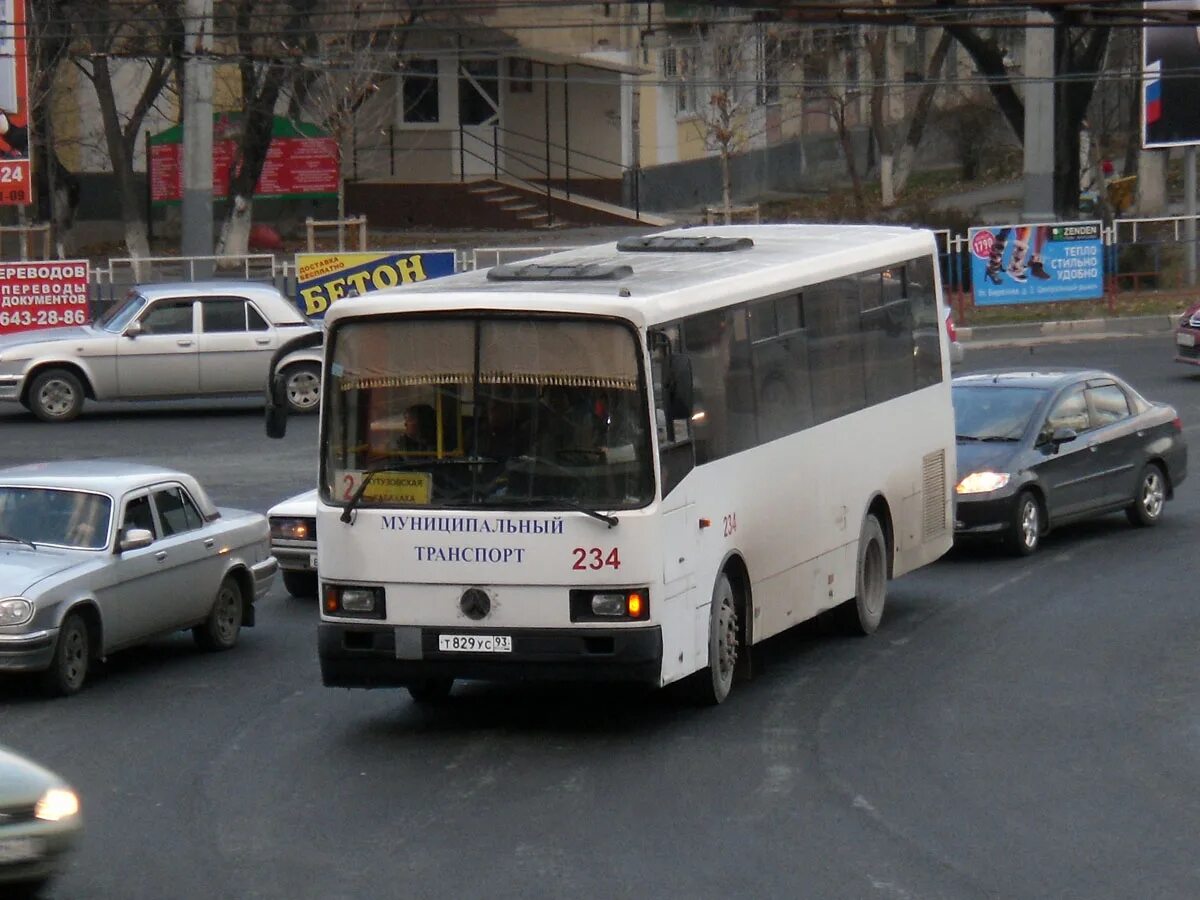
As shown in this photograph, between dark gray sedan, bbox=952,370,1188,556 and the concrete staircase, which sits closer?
dark gray sedan, bbox=952,370,1188,556

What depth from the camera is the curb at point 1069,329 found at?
34562mm

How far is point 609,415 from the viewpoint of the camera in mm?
11086

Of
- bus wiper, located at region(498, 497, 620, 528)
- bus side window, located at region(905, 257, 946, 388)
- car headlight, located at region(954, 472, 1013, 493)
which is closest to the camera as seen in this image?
bus wiper, located at region(498, 497, 620, 528)

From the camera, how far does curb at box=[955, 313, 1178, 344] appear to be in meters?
34.6

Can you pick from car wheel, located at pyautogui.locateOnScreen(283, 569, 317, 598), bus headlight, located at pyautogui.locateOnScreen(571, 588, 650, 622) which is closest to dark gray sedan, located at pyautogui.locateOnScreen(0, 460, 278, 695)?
car wheel, located at pyautogui.locateOnScreen(283, 569, 317, 598)

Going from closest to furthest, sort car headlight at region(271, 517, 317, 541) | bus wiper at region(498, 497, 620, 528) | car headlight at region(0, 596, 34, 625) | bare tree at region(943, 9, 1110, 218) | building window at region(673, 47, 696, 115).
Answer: bus wiper at region(498, 497, 620, 528) → car headlight at region(0, 596, 34, 625) → car headlight at region(271, 517, 317, 541) → bare tree at region(943, 9, 1110, 218) → building window at region(673, 47, 696, 115)

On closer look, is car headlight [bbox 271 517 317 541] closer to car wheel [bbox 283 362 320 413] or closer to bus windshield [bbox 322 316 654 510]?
bus windshield [bbox 322 316 654 510]

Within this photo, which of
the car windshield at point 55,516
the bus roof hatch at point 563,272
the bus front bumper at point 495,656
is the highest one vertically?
the bus roof hatch at point 563,272

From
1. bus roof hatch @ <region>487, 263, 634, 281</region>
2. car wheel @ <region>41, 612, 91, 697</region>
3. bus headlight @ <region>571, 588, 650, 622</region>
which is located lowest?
car wheel @ <region>41, 612, 91, 697</region>

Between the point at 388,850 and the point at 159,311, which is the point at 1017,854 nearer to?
the point at 388,850

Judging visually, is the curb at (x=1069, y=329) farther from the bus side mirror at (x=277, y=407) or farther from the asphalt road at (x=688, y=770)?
the bus side mirror at (x=277, y=407)

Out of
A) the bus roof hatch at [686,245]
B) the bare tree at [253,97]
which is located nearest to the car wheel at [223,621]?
the bus roof hatch at [686,245]

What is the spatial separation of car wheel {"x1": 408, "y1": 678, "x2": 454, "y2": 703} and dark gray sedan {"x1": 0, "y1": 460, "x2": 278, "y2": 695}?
85.0 inches

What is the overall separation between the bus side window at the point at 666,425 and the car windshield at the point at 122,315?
56.7 ft
